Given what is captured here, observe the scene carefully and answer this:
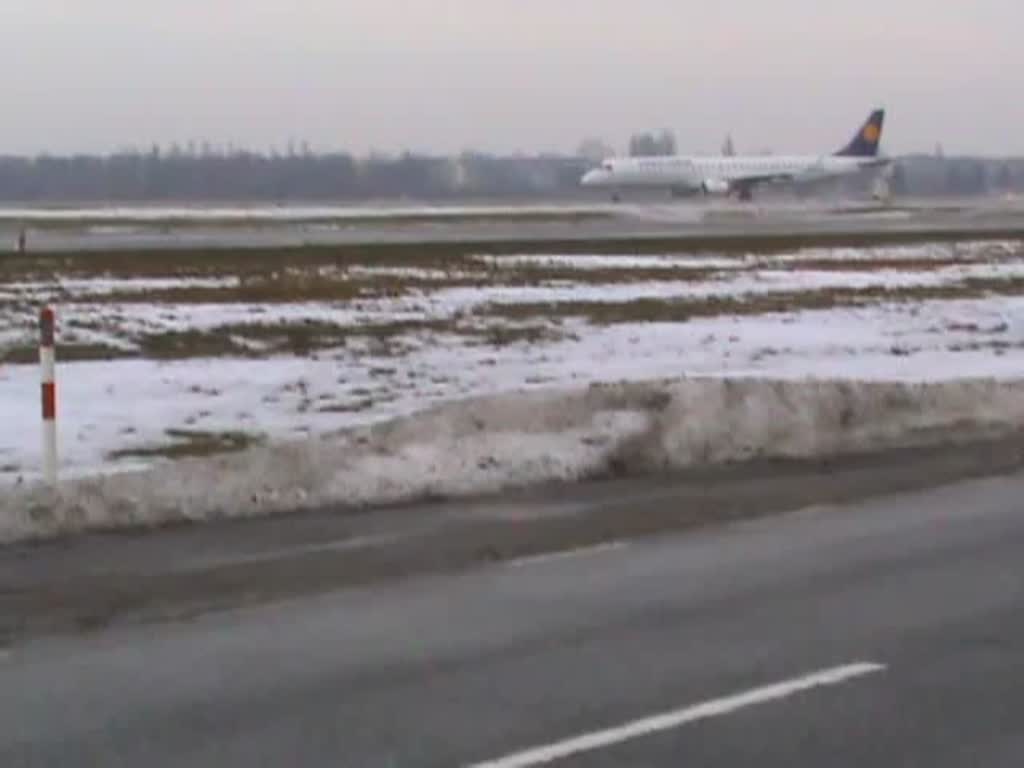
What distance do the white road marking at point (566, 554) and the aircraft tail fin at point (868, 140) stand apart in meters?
130

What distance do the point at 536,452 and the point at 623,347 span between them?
1031cm

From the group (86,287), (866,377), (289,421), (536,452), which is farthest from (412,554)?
(86,287)

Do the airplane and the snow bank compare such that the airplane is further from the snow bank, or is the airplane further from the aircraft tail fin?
the snow bank

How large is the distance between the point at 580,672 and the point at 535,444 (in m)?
6.69

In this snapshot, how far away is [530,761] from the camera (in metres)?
6.91

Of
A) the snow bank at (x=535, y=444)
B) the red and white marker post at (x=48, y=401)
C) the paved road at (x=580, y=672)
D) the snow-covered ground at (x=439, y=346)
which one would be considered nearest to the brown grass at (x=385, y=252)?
the snow-covered ground at (x=439, y=346)

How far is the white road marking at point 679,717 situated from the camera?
696 cm

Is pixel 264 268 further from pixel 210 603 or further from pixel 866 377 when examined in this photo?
pixel 210 603

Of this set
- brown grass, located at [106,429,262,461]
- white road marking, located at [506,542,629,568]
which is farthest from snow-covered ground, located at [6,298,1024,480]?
white road marking, located at [506,542,629,568]

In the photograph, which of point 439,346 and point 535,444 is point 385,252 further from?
point 535,444

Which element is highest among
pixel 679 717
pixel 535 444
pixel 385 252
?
pixel 679 717

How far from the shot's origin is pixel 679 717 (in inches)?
297

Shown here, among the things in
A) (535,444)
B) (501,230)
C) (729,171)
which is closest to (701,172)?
(729,171)

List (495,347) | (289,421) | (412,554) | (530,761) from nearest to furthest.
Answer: (530,761) < (412,554) < (289,421) < (495,347)
